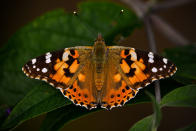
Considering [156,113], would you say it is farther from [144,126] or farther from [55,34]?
[55,34]

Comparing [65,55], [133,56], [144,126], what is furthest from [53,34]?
[144,126]

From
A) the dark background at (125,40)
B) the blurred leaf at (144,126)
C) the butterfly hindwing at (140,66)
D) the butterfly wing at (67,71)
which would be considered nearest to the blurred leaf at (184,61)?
the butterfly hindwing at (140,66)

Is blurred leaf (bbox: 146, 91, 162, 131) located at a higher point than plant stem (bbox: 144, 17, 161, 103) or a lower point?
lower

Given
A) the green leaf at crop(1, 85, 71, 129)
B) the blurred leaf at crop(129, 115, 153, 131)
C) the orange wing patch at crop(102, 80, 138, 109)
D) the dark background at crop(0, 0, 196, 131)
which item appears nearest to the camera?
the blurred leaf at crop(129, 115, 153, 131)

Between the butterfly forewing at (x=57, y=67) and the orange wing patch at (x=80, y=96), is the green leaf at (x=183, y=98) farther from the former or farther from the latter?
the butterfly forewing at (x=57, y=67)

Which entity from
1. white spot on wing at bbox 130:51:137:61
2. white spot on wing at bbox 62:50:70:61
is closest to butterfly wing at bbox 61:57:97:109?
white spot on wing at bbox 62:50:70:61

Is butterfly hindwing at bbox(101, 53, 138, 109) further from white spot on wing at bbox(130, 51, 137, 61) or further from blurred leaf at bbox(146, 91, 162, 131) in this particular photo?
blurred leaf at bbox(146, 91, 162, 131)

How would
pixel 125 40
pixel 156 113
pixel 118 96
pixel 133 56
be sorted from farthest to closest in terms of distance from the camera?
pixel 125 40 < pixel 133 56 < pixel 118 96 < pixel 156 113
